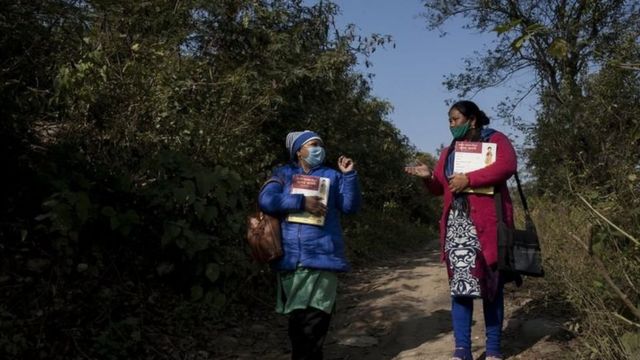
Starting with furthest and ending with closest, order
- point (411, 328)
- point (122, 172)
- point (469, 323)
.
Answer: point (411, 328) < point (122, 172) < point (469, 323)

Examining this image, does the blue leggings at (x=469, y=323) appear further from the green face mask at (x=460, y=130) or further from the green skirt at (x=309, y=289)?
the green face mask at (x=460, y=130)

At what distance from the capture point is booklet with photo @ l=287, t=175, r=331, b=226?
3586 millimetres

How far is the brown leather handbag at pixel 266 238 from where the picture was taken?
3.57 meters

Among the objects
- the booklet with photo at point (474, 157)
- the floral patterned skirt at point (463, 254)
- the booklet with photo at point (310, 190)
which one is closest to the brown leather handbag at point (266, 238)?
the booklet with photo at point (310, 190)

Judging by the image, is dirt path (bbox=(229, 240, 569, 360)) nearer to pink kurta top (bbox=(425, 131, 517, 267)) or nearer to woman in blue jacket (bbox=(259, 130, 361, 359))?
pink kurta top (bbox=(425, 131, 517, 267))

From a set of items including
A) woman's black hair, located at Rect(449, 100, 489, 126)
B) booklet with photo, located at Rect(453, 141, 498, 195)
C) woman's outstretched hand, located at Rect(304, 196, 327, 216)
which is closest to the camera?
woman's outstretched hand, located at Rect(304, 196, 327, 216)

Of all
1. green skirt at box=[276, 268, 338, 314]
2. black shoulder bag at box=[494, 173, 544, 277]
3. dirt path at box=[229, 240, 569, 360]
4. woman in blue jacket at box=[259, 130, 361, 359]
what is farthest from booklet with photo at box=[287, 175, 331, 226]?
dirt path at box=[229, 240, 569, 360]

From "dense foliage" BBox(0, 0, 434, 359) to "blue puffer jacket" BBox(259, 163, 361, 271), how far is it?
0.30m

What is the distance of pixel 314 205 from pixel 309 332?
736 millimetres

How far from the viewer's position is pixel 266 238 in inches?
141

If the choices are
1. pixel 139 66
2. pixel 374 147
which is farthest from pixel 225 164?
pixel 374 147

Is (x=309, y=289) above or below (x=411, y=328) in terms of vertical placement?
above

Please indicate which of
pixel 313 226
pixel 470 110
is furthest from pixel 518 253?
pixel 313 226

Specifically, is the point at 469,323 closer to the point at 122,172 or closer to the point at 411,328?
the point at 411,328
